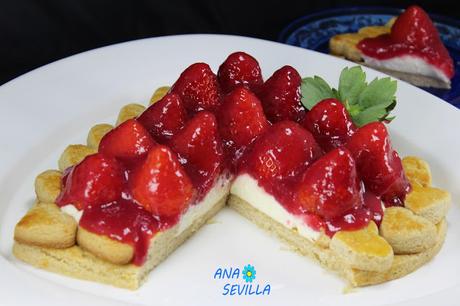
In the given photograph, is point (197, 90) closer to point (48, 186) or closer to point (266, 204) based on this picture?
point (266, 204)

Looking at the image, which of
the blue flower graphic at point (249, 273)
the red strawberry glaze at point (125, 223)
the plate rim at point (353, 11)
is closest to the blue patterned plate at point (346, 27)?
the plate rim at point (353, 11)

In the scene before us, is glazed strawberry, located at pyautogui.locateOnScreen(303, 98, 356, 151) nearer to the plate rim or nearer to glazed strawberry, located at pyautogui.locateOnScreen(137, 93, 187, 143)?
glazed strawberry, located at pyautogui.locateOnScreen(137, 93, 187, 143)

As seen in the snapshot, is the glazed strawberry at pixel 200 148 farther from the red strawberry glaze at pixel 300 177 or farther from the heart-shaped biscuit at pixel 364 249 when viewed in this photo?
the heart-shaped biscuit at pixel 364 249

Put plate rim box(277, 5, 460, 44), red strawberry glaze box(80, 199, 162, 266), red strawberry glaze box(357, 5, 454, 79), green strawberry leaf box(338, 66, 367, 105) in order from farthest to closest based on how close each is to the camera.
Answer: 1. plate rim box(277, 5, 460, 44)
2. red strawberry glaze box(357, 5, 454, 79)
3. green strawberry leaf box(338, 66, 367, 105)
4. red strawberry glaze box(80, 199, 162, 266)

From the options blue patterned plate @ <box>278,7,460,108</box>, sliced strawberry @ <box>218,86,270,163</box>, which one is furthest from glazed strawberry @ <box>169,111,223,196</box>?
blue patterned plate @ <box>278,7,460,108</box>

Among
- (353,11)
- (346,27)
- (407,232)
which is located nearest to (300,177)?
(407,232)

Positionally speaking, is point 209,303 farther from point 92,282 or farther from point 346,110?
point 346,110
